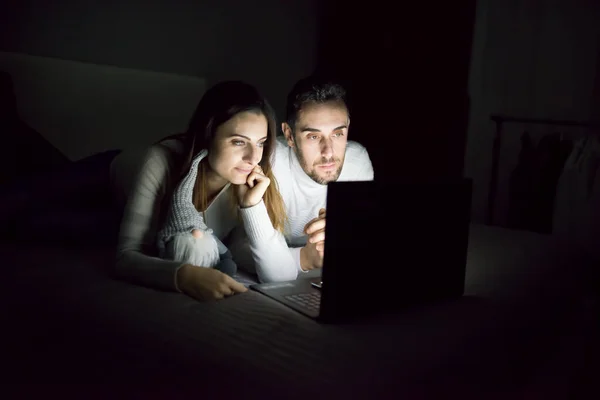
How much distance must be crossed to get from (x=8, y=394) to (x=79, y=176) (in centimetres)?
106

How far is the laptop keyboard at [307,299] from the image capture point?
117cm

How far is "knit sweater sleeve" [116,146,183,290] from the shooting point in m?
1.25

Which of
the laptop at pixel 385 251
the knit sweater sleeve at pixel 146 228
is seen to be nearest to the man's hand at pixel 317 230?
the laptop at pixel 385 251

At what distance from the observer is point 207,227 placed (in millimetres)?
1385

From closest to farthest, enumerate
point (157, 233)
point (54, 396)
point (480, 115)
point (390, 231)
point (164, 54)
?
point (54, 396)
point (390, 231)
point (157, 233)
point (164, 54)
point (480, 115)

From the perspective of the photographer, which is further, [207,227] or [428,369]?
[207,227]

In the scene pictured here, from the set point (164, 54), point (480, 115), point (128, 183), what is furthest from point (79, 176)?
point (480, 115)

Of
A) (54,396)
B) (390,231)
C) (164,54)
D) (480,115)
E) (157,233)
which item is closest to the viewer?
(54,396)

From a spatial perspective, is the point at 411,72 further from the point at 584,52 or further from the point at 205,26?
the point at 205,26

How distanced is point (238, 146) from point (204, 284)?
33cm

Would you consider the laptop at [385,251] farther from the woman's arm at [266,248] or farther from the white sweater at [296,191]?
the white sweater at [296,191]

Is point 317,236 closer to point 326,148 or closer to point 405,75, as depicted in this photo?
point 326,148

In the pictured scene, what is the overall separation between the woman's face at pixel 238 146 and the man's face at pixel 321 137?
0.44ft

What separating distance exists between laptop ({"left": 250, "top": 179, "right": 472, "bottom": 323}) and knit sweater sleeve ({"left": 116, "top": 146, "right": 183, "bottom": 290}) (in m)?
0.22
